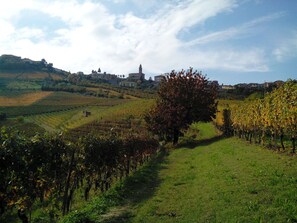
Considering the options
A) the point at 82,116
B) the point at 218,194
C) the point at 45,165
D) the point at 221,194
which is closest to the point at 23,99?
the point at 82,116

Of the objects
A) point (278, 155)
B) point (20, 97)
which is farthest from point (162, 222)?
point (20, 97)

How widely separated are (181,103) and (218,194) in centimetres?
2792

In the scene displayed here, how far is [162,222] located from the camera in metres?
11.2

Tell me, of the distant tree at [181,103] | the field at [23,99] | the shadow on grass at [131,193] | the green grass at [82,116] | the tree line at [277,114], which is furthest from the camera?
the field at [23,99]

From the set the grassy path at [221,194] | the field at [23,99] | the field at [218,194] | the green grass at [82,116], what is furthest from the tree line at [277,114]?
the field at [23,99]

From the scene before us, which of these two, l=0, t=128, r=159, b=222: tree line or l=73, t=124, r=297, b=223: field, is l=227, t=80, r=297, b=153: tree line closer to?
l=73, t=124, r=297, b=223: field

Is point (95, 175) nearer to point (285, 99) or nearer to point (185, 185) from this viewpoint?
point (185, 185)

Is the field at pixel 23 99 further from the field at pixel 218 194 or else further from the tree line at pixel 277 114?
the field at pixel 218 194

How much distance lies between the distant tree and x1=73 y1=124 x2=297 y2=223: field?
63.1 feet

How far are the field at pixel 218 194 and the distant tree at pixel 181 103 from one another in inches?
757

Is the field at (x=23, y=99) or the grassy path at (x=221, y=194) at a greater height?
the field at (x=23, y=99)

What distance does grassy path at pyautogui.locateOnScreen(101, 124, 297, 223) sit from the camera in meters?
10.6

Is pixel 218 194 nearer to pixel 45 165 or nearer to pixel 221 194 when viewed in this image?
pixel 221 194

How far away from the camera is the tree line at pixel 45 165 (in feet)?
35.9
